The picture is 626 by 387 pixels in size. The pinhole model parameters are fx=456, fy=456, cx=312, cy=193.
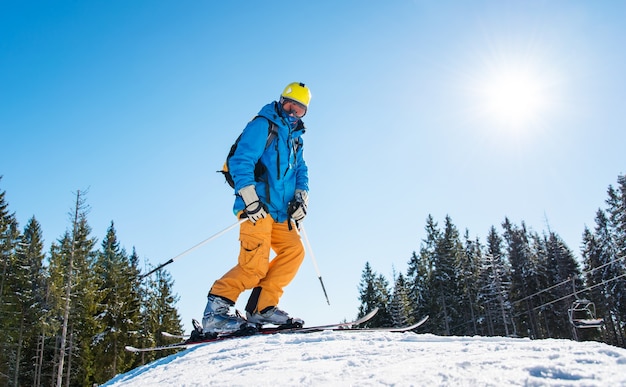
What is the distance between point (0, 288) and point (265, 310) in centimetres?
3011

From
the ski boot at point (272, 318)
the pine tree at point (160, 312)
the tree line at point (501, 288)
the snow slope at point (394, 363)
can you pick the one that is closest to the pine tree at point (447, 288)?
the tree line at point (501, 288)

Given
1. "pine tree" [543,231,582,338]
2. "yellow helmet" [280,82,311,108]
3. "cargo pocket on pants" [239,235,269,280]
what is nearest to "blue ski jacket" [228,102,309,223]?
"yellow helmet" [280,82,311,108]

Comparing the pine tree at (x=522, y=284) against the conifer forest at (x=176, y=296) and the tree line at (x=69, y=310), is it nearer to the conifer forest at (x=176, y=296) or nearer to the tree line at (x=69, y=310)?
the conifer forest at (x=176, y=296)

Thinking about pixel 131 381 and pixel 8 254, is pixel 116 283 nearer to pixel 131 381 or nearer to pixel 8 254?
pixel 8 254

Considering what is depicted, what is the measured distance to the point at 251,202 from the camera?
15.0 ft

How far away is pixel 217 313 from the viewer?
4.65 meters

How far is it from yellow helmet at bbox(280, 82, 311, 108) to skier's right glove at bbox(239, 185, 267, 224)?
132cm

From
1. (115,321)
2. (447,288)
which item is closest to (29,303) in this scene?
(115,321)

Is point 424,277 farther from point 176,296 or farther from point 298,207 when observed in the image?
point 298,207

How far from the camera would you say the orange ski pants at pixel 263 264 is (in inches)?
186

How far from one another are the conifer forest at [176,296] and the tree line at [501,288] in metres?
0.11

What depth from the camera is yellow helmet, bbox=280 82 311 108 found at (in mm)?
5293

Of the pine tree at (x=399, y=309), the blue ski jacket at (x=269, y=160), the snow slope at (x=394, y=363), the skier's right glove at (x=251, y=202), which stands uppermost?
the pine tree at (x=399, y=309)

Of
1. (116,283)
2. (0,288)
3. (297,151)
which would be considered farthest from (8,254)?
(297,151)
